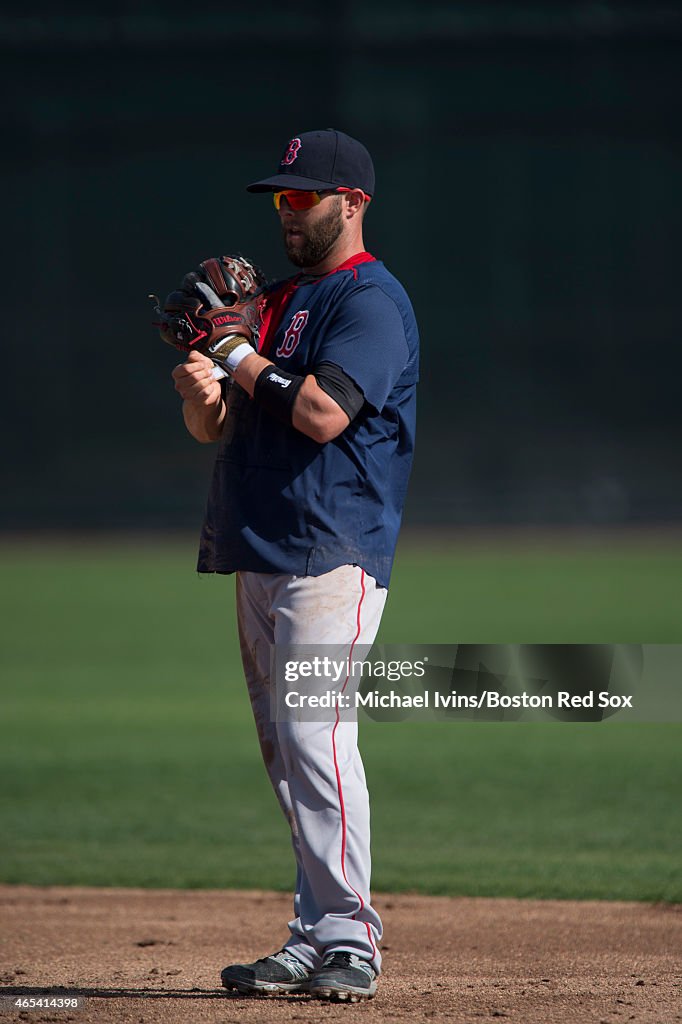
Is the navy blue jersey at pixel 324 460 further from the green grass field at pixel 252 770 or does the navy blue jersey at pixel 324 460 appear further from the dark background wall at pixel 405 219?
the dark background wall at pixel 405 219

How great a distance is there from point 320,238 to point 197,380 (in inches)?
17.7

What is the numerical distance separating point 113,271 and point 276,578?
19.5 metres

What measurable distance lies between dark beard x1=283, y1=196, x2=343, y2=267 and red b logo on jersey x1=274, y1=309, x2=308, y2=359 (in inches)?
5.0

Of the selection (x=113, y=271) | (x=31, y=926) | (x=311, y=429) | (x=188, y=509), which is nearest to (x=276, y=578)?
(x=311, y=429)

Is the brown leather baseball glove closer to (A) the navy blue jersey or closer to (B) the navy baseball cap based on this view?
(A) the navy blue jersey

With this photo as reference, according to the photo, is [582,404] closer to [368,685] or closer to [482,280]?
[482,280]

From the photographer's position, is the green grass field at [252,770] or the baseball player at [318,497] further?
the green grass field at [252,770]

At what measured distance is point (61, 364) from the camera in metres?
21.8

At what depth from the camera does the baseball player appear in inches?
125

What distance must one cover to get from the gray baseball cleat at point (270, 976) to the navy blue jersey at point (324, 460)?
0.92 meters

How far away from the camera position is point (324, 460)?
324 cm

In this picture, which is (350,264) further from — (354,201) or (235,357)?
(235,357)

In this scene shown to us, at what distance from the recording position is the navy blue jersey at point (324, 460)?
10.5ft

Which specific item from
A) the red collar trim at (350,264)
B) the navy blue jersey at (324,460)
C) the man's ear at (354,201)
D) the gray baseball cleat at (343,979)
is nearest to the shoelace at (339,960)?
the gray baseball cleat at (343,979)
